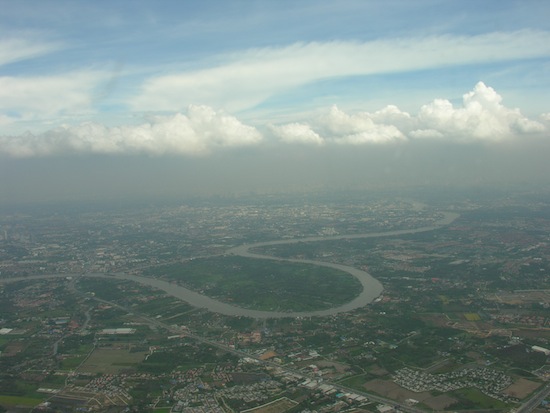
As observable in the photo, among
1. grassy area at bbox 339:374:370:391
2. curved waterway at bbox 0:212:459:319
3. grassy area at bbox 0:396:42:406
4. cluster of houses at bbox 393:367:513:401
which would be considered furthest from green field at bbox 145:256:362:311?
grassy area at bbox 0:396:42:406

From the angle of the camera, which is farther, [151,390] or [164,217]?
[164,217]

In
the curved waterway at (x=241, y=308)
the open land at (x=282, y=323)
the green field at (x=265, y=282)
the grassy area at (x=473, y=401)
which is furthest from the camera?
the green field at (x=265, y=282)

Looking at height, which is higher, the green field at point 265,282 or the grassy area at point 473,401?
the green field at point 265,282

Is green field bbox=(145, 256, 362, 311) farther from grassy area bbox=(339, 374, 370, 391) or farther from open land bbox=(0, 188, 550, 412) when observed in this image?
grassy area bbox=(339, 374, 370, 391)

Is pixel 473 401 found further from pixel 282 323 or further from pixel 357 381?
pixel 282 323

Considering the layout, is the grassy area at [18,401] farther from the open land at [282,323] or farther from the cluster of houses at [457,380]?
the cluster of houses at [457,380]

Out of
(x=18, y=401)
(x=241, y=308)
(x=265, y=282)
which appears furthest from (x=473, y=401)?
(x=265, y=282)

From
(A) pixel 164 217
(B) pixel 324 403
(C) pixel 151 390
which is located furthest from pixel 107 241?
(B) pixel 324 403

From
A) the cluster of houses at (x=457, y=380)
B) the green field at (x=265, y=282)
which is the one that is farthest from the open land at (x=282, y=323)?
the green field at (x=265, y=282)

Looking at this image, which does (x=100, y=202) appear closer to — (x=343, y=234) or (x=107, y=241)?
(x=107, y=241)

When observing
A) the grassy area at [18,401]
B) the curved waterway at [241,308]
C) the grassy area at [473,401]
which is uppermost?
the curved waterway at [241,308]
